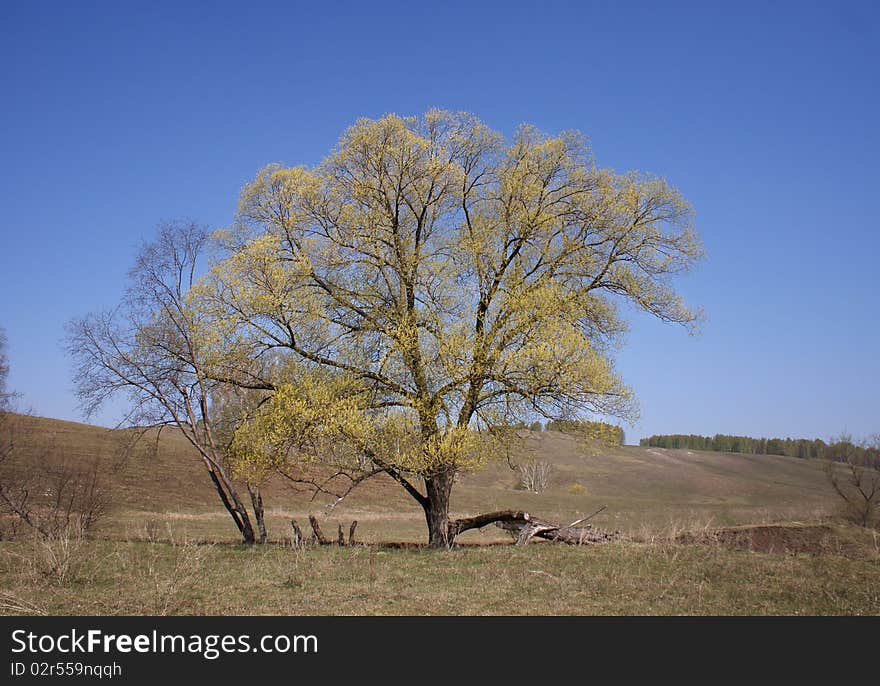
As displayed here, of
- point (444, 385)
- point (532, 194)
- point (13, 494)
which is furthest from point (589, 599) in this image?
point (13, 494)

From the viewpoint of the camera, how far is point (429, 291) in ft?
63.5

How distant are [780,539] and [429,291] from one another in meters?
13.5

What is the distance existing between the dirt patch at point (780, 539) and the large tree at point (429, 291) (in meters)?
5.23

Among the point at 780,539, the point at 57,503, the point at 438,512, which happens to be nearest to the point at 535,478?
the point at 780,539

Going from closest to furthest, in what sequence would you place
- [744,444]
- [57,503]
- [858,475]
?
1. [57,503]
2. [858,475]
3. [744,444]

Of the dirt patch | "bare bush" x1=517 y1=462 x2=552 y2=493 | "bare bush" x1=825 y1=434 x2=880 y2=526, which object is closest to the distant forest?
"bare bush" x1=517 y1=462 x2=552 y2=493

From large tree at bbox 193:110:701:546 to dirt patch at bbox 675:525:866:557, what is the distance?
5226mm

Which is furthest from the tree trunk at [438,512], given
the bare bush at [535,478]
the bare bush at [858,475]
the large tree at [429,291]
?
the bare bush at [535,478]

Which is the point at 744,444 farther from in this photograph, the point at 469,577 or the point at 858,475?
the point at 469,577

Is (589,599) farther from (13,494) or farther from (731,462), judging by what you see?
(731,462)

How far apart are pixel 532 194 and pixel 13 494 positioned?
1889 cm

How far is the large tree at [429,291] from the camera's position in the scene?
17828 mm

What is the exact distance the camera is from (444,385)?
1875 cm

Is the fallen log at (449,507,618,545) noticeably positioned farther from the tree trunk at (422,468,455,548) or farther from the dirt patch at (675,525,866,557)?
the dirt patch at (675,525,866,557)
